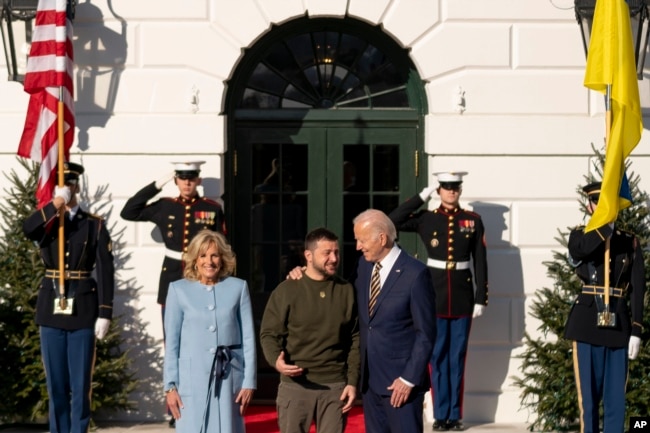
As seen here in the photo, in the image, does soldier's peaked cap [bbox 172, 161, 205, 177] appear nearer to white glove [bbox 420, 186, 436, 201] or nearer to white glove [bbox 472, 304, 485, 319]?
white glove [bbox 420, 186, 436, 201]

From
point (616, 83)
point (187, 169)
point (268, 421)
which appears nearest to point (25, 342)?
point (187, 169)

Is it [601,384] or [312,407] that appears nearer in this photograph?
[312,407]

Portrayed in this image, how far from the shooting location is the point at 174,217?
10.8 m

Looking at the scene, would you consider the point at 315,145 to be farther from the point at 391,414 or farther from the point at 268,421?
the point at 391,414

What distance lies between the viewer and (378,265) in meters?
7.60

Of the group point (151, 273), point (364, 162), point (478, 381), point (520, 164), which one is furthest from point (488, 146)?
point (151, 273)

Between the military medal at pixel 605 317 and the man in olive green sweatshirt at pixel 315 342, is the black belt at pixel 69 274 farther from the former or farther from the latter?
the military medal at pixel 605 317

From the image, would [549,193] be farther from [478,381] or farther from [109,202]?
[109,202]

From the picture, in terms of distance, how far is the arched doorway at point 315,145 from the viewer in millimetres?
11469

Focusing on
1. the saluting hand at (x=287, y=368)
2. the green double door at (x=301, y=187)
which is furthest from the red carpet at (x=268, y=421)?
the saluting hand at (x=287, y=368)

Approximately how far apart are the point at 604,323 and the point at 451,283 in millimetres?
1593

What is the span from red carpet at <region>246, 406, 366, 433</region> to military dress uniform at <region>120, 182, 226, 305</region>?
1.15m

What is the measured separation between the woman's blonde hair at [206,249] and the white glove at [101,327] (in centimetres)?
240

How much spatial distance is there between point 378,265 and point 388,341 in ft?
1.36
